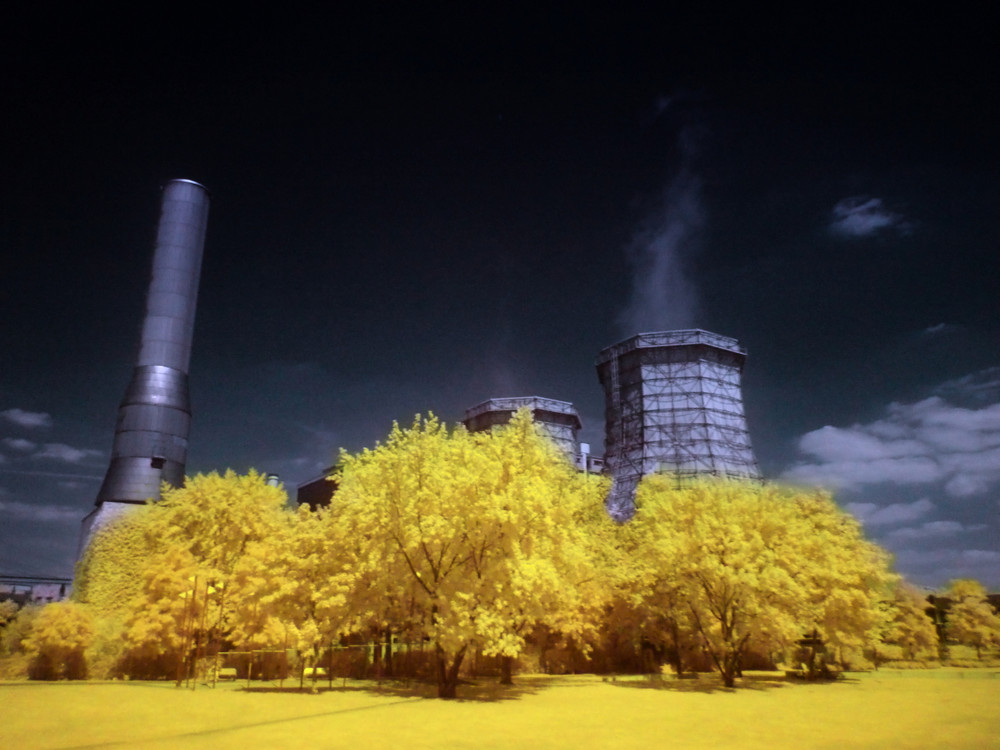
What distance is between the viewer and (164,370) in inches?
2060

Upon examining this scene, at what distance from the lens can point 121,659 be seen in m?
34.8

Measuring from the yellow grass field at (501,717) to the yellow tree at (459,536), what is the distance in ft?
9.22

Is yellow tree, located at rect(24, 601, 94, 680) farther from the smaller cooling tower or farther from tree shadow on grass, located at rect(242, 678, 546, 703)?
the smaller cooling tower

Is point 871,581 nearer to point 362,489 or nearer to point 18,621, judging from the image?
point 362,489

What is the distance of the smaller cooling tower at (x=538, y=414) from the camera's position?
111688 mm

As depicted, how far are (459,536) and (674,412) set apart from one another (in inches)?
2799

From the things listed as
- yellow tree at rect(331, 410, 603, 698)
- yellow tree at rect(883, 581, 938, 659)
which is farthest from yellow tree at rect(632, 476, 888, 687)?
yellow tree at rect(883, 581, 938, 659)

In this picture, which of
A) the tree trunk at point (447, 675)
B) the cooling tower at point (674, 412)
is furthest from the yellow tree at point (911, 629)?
the tree trunk at point (447, 675)

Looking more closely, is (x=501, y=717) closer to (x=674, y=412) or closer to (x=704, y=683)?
(x=704, y=683)

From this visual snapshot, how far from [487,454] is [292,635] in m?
12.6

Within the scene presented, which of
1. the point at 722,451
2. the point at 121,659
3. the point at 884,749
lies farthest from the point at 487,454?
the point at 722,451

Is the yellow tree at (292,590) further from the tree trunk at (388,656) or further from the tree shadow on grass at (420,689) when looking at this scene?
the tree trunk at (388,656)

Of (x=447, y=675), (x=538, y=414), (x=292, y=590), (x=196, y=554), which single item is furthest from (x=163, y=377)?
(x=538, y=414)

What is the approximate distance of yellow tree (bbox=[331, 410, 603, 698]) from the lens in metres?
24.5
